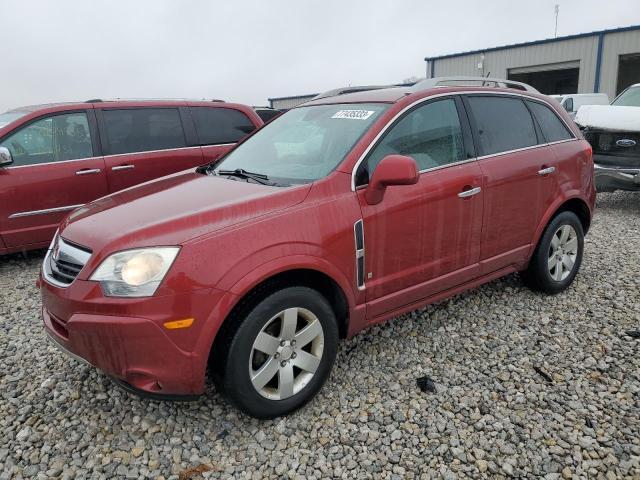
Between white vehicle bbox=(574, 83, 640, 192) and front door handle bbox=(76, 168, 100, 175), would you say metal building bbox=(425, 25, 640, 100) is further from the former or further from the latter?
front door handle bbox=(76, 168, 100, 175)

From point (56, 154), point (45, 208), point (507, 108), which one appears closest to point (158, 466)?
point (507, 108)

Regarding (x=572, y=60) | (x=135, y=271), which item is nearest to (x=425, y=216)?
(x=135, y=271)

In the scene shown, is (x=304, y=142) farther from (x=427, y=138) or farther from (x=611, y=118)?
(x=611, y=118)

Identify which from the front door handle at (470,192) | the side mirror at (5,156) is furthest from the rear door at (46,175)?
the front door handle at (470,192)

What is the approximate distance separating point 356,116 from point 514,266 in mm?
1768

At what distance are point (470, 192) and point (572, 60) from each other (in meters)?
21.5

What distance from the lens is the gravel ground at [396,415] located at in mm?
2359

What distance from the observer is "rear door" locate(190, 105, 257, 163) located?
6199 mm

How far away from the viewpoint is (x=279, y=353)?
8.32ft

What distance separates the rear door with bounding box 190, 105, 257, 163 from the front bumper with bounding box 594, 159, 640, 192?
5128 millimetres

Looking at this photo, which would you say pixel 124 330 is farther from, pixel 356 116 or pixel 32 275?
pixel 32 275

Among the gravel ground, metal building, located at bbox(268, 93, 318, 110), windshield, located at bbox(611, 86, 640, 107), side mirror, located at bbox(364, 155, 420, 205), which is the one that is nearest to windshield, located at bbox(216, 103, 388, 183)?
side mirror, located at bbox(364, 155, 420, 205)

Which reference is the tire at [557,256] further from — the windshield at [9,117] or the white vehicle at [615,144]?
the windshield at [9,117]

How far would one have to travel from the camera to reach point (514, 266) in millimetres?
3826
